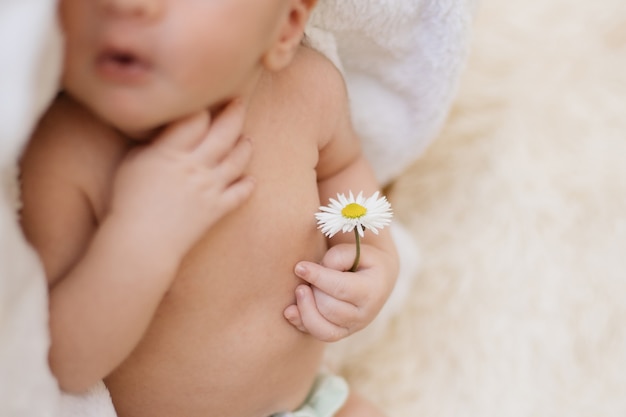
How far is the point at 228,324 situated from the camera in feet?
2.33

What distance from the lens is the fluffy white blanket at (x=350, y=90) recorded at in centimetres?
53

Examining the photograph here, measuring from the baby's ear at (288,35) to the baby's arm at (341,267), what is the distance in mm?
113

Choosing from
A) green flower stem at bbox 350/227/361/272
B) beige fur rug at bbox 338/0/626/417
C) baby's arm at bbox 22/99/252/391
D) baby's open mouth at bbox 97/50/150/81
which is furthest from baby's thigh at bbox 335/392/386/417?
baby's open mouth at bbox 97/50/150/81

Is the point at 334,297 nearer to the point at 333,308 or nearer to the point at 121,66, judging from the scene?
the point at 333,308

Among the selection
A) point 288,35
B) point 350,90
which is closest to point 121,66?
point 288,35

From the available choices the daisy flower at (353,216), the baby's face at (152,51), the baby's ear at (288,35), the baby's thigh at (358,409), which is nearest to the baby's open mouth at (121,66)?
the baby's face at (152,51)

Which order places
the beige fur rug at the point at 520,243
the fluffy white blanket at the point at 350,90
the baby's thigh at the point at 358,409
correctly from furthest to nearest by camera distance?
the beige fur rug at the point at 520,243
the baby's thigh at the point at 358,409
the fluffy white blanket at the point at 350,90

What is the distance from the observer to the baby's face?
0.56 meters

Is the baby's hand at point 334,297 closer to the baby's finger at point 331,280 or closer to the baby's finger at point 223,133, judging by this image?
the baby's finger at point 331,280

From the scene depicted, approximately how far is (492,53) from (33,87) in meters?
0.86

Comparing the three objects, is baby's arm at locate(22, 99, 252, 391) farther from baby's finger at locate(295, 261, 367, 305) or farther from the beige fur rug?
the beige fur rug

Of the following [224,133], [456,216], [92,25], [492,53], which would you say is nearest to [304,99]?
[224,133]

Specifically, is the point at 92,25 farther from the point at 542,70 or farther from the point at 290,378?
the point at 542,70

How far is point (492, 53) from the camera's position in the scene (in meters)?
1.26
